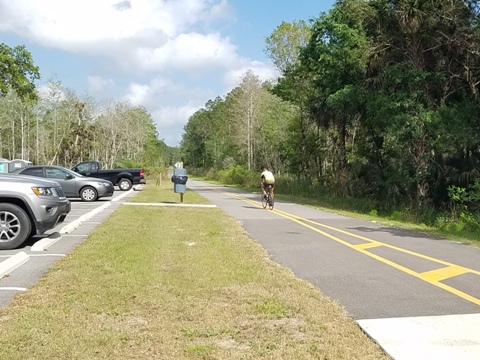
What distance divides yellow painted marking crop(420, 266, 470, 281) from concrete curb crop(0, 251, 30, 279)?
6.18 meters

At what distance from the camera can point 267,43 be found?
143 ft

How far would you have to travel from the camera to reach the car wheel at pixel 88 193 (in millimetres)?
22391

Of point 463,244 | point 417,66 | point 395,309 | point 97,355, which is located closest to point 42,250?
point 97,355

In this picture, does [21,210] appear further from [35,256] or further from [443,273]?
[443,273]

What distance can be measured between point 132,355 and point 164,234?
24.2 ft

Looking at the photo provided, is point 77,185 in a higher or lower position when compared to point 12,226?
higher

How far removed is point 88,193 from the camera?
22422 mm

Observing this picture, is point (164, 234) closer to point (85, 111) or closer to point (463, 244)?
point (463, 244)

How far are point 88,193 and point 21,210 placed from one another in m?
13.2

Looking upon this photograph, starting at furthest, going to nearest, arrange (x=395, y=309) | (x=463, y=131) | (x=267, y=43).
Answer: (x=267, y=43) → (x=463, y=131) → (x=395, y=309)

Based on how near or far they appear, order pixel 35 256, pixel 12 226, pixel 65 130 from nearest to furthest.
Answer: pixel 35 256
pixel 12 226
pixel 65 130

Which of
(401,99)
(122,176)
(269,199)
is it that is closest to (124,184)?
(122,176)

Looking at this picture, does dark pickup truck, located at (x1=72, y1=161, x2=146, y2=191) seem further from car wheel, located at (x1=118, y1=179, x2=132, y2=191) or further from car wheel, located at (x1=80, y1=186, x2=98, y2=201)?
car wheel, located at (x1=80, y1=186, x2=98, y2=201)

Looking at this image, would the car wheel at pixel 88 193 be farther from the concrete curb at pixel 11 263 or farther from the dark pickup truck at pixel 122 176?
the concrete curb at pixel 11 263
